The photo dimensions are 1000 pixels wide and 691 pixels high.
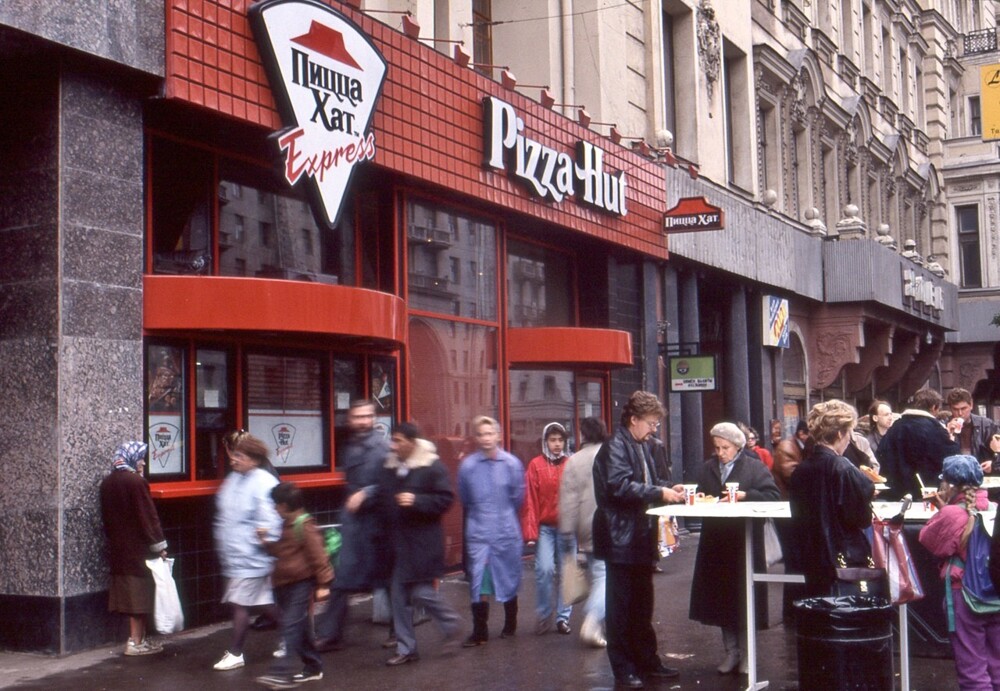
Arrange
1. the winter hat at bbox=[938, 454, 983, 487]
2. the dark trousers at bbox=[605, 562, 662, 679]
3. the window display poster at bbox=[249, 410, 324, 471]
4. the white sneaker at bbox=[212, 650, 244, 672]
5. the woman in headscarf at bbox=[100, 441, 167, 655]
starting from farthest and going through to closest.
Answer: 1. the window display poster at bbox=[249, 410, 324, 471]
2. the woman in headscarf at bbox=[100, 441, 167, 655]
3. the white sneaker at bbox=[212, 650, 244, 672]
4. the dark trousers at bbox=[605, 562, 662, 679]
5. the winter hat at bbox=[938, 454, 983, 487]

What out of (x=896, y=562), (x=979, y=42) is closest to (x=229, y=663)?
(x=896, y=562)

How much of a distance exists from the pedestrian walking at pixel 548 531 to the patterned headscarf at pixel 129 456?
297cm

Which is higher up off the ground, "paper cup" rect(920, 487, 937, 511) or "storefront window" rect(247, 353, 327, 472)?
"storefront window" rect(247, 353, 327, 472)

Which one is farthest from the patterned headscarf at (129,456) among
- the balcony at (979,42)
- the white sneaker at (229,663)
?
the balcony at (979,42)

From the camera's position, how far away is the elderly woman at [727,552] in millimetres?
8258

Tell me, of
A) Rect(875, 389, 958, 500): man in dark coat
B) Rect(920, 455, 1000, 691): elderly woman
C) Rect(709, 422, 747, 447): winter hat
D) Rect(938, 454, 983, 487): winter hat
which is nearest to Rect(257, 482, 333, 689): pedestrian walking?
Rect(709, 422, 747, 447): winter hat

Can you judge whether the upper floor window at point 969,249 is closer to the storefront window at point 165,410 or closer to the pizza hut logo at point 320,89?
A: the pizza hut logo at point 320,89

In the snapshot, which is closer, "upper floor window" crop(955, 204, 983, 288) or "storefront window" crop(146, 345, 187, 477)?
"storefront window" crop(146, 345, 187, 477)

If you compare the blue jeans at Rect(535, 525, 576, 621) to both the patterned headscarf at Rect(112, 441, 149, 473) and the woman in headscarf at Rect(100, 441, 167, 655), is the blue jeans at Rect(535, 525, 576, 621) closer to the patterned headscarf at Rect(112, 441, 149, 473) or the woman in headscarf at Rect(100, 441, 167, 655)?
the woman in headscarf at Rect(100, 441, 167, 655)

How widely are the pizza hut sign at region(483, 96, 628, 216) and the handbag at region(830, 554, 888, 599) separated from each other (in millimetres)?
7583

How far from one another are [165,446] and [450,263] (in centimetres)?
449

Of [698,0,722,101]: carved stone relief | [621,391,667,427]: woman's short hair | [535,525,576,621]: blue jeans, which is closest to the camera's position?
[621,391,667,427]: woman's short hair

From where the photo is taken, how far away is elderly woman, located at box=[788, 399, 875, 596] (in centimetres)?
709

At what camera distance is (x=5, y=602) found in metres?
9.16
